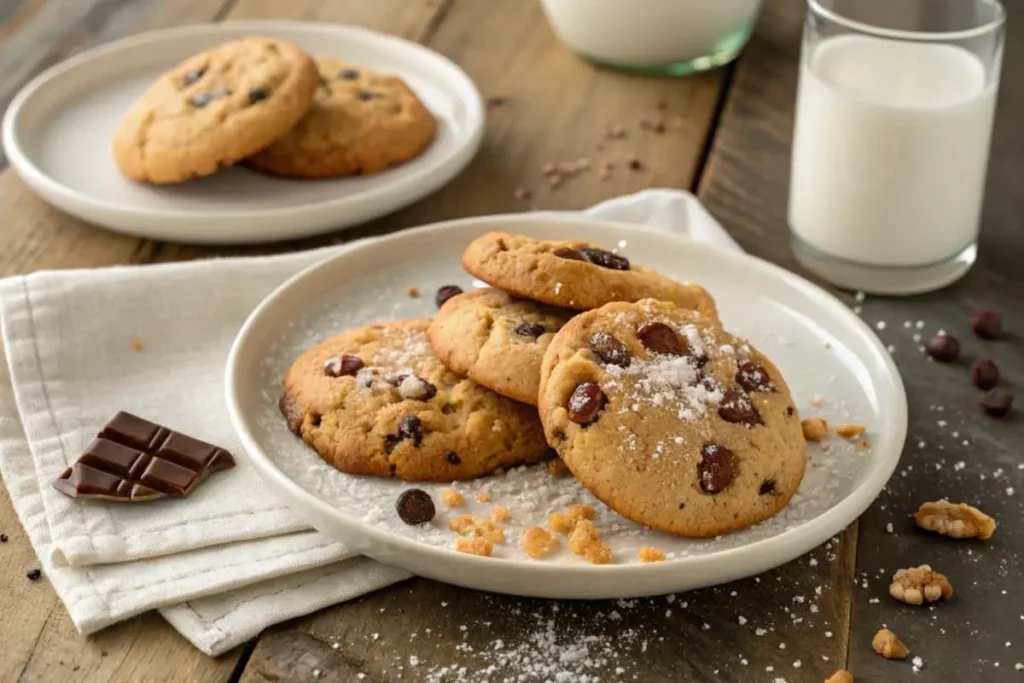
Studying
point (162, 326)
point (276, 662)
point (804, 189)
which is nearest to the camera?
point (276, 662)

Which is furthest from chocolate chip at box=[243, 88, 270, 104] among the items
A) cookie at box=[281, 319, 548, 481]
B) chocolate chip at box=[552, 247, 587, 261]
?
chocolate chip at box=[552, 247, 587, 261]

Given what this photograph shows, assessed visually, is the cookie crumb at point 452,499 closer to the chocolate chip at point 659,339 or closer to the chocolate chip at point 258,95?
the chocolate chip at point 659,339

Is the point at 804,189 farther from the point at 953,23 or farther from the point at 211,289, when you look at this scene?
the point at 211,289

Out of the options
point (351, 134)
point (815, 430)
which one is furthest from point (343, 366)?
point (351, 134)

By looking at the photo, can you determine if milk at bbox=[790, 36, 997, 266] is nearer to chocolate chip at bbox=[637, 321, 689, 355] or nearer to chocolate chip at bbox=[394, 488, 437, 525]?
chocolate chip at bbox=[637, 321, 689, 355]

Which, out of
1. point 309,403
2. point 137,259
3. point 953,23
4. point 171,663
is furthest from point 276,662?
point 953,23

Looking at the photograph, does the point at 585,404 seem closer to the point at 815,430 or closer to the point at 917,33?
the point at 815,430
